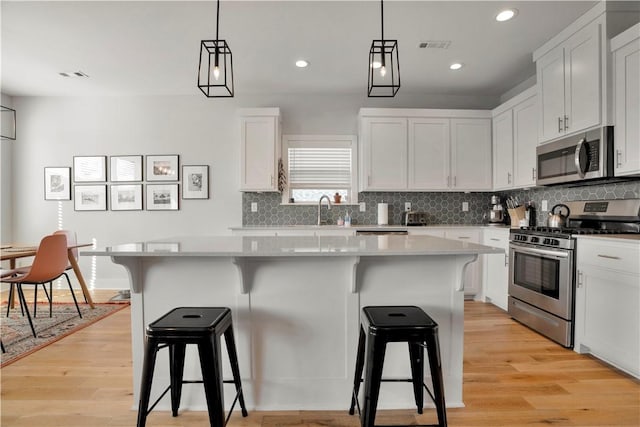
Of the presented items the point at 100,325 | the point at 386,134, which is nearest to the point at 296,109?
the point at 386,134

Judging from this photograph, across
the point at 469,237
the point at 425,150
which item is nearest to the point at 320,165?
the point at 425,150

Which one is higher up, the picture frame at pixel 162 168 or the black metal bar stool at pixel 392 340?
the picture frame at pixel 162 168

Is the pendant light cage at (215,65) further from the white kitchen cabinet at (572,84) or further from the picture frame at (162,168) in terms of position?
the white kitchen cabinet at (572,84)

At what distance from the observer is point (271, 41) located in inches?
126

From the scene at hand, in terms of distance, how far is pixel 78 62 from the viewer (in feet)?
12.0

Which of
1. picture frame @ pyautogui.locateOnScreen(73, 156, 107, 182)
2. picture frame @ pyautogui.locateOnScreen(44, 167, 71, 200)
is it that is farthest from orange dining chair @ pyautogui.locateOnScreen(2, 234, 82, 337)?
picture frame @ pyautogui.locateOnScreen(44, 167, 71, 200)

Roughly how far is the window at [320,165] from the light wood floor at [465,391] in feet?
8.42

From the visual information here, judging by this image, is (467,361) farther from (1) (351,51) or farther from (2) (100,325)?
(2) (100,325)

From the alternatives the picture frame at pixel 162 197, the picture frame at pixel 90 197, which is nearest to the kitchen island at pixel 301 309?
the picture frame at pixel 162 197

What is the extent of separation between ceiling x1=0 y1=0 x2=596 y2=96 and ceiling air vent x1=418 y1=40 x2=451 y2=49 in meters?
0.06

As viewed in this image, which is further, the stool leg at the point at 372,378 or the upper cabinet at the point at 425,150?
the upper cabinet at the point at 425,150

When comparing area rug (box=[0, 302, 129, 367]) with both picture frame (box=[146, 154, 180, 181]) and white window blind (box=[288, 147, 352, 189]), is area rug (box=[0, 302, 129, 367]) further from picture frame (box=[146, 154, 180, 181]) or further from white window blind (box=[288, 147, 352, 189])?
white window blind (box=[288, 147, 352, 189])

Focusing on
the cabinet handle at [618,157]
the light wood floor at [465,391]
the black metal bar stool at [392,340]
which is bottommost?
the light wood floor at [465,391]

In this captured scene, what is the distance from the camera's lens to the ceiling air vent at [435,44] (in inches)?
126
